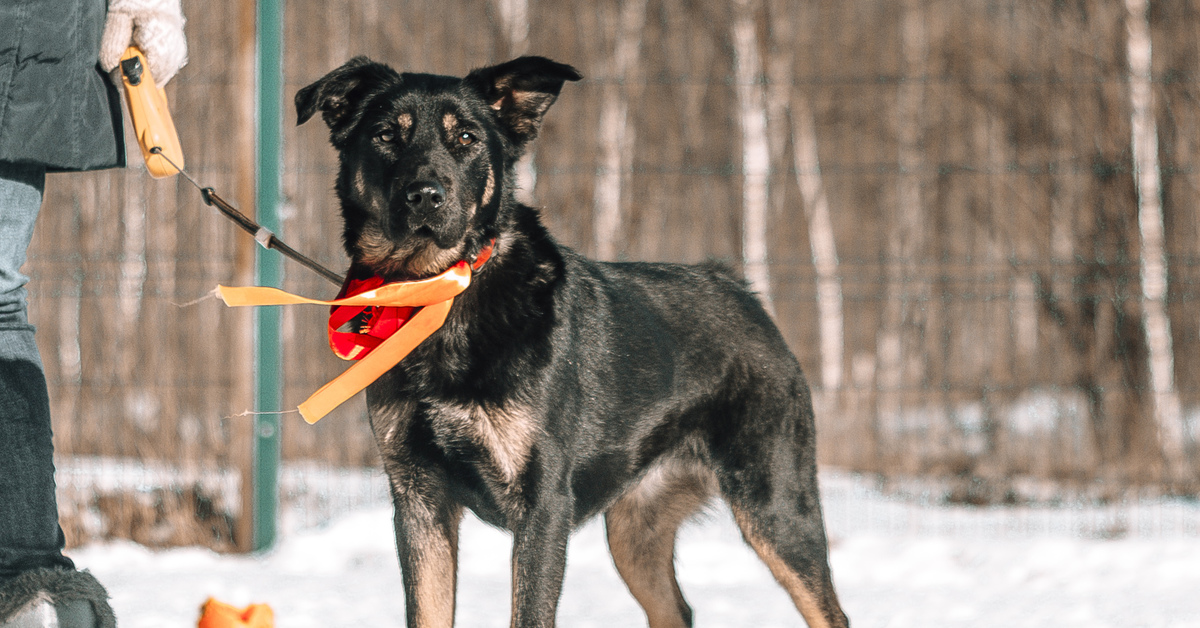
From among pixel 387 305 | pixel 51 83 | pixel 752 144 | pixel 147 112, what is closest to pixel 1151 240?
pixel 752 144

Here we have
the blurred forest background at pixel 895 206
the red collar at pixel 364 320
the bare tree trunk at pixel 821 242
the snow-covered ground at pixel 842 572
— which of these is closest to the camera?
the red collar at pixel 364 320

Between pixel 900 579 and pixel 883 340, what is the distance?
59.8 inches

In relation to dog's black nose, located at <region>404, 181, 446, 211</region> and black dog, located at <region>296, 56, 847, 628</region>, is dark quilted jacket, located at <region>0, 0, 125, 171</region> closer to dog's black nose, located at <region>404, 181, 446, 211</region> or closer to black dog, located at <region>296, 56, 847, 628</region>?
black dog, located at <region>296, 56, 847, 628</region>

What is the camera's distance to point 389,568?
5.08 m

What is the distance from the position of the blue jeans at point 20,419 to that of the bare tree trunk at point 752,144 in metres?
3.72

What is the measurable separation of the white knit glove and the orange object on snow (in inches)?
62.4

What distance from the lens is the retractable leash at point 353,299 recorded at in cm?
282

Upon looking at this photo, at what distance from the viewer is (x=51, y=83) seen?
101 inches

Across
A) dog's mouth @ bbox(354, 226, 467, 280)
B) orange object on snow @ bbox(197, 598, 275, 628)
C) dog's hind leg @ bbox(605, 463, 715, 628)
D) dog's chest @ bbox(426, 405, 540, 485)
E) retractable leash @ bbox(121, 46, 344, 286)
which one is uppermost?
retractable leash @ bbox(121, 46, 344, 286)

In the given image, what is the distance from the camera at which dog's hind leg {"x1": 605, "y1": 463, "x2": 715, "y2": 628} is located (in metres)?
3.50

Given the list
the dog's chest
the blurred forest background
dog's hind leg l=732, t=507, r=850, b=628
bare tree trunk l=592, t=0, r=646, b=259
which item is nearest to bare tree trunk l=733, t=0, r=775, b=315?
Answer: the blurred forest background

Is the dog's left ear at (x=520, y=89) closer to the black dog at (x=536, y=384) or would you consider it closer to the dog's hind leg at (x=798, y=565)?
the black dog at (x=536, y=384)

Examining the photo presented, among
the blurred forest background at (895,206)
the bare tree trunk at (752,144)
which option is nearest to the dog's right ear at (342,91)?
the blurred forest background at (895,206)

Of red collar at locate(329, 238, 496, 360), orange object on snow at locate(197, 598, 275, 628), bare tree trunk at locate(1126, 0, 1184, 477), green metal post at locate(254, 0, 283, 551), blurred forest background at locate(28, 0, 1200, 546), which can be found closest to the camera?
red collar at locate(329, 238, 496, 360)
